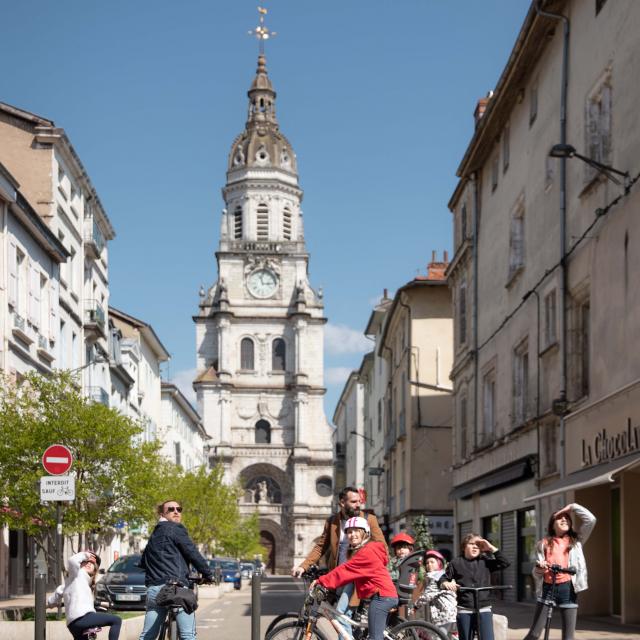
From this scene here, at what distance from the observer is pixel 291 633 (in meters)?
10.8

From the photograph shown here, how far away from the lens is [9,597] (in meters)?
33.0

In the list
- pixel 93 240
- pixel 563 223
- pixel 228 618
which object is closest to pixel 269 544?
pixel 93 240

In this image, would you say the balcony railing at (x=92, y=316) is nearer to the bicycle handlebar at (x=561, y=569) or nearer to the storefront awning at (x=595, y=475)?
the storefront awning at (x=595, y=475)

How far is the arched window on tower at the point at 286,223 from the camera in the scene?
121 meters

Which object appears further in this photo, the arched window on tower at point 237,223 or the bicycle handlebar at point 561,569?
the arched window on tower at point 237,223

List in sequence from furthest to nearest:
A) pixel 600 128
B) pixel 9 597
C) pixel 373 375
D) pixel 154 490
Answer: pixel 373 375
pixel 9 597
pixel 154 490
pixel 600 128

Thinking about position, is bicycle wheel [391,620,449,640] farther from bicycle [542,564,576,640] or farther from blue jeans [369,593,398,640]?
bicycle [542,564,576,640]

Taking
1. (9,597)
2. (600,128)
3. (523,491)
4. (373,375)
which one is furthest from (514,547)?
(373,375)

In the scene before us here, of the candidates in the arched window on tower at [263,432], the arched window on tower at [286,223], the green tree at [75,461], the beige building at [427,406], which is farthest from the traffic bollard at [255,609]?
the arched window on tower at [286,223]

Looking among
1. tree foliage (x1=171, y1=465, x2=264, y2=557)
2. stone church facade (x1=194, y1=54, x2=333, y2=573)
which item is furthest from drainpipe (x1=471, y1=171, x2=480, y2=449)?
stone church facade (x1=194, y1=54, x2=333, y2=573)

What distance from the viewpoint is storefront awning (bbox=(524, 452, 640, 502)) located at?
660 inches

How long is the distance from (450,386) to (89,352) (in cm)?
1310

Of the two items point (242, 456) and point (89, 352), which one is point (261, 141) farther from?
point (89, 352)

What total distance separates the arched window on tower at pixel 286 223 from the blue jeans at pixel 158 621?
109 metres
